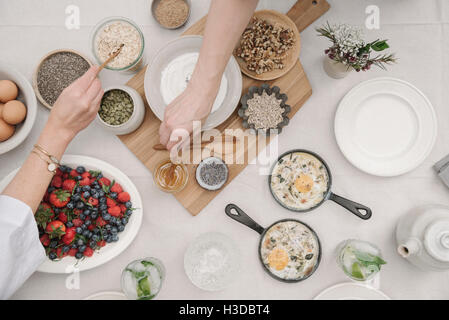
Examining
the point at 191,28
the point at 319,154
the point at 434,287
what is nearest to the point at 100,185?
the point at 191,28

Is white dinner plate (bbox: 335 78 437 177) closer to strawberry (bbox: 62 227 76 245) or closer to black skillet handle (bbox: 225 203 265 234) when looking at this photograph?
black skillet handle (bbox: 225 203 265 234)

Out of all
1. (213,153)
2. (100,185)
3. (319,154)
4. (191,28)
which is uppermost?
(191,28)

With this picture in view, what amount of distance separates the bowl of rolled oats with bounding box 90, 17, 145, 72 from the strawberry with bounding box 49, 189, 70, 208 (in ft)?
1.39

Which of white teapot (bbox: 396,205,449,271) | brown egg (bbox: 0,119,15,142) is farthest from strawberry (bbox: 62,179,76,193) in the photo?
white teapot (bbox: 396,205,449,271)

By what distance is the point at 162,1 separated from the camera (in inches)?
44.8

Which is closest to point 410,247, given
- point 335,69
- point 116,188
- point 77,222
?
point 335,69

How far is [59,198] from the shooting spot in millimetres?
1040

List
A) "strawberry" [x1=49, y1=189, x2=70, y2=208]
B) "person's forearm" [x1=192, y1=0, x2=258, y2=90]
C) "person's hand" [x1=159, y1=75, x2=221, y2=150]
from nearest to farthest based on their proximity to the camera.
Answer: "person's forearm" [x1=192, y1=0, x2=258, y2=90] → "person's hand" [x1=159, y1=75, x2=221, y2=150] → "strawberry" [x1=49, y1=189, x2=70, y2=208]

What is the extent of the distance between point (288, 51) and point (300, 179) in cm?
43

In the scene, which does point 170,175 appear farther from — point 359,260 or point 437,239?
point 437,239

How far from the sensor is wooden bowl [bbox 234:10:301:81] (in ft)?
3.59
